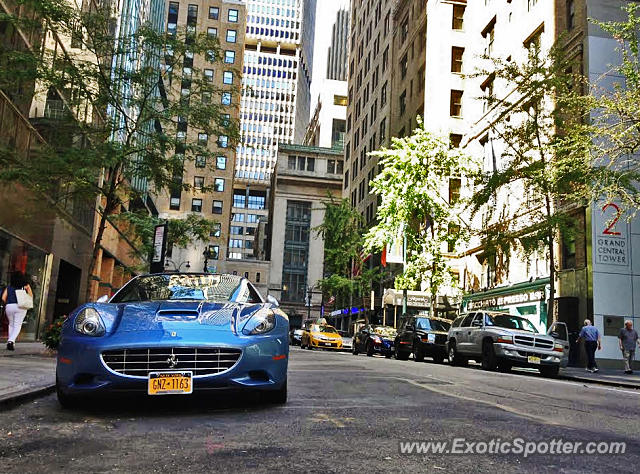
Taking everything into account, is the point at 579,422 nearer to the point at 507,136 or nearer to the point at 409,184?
the point at 507,136

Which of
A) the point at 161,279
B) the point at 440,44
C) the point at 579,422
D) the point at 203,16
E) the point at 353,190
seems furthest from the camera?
the point at 203,16

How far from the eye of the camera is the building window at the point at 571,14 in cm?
2702

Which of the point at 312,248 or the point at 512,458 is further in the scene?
the point at 312,248

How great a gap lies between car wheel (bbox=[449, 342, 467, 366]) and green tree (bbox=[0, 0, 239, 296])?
10071 mm

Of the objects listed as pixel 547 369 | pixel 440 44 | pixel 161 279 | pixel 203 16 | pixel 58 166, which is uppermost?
pixel 203 16

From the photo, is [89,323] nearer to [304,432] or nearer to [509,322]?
[304,432]

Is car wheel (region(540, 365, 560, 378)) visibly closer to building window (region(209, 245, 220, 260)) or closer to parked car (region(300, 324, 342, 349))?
building window (region(209, 245, 220, 260))

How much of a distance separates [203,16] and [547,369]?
86.3 meters

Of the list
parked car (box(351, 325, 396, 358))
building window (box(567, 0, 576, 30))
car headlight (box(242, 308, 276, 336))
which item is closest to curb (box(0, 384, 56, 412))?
car headlight (box(242, 308, 276, 336))

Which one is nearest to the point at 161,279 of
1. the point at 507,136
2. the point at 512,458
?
the point at 512,458

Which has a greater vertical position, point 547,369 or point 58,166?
point 58,166

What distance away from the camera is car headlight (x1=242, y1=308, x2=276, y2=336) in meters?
6.12

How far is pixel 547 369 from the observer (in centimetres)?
1823

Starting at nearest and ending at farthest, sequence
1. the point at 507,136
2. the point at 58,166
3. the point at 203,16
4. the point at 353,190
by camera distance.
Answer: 1. the point at 58,166
2. the point at 507,136
3. the point at 353,190
4. the point at 203,16
